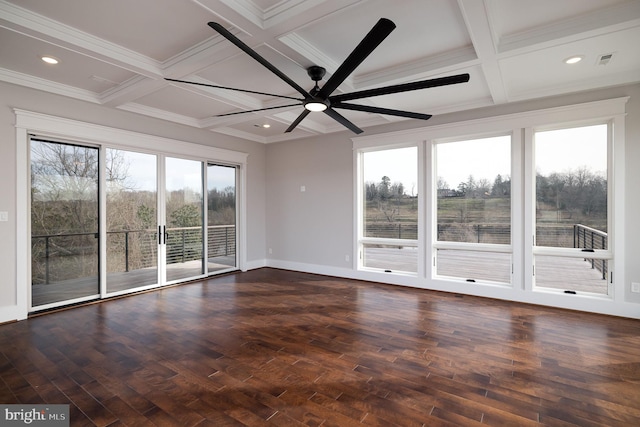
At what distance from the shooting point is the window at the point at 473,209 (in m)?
4.61

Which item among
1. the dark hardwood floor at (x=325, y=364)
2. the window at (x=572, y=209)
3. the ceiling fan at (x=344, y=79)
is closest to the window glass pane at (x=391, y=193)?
the dark hardwood floor at (x=325, y=364)

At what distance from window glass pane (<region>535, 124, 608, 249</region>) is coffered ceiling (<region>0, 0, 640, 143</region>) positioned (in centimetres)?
63

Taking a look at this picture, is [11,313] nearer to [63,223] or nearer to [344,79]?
[63,223]

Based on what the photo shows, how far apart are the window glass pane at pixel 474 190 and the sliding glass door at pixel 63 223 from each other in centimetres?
523

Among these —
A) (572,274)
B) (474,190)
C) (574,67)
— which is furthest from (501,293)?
(574,67)

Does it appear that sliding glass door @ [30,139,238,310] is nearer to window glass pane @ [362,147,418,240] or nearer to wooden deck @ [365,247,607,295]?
window glass pane @ [362,147,418,240]

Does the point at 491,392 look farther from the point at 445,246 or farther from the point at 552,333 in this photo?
the point at 445,246

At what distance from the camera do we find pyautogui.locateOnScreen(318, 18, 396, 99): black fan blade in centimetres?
187

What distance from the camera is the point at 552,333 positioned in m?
3.28

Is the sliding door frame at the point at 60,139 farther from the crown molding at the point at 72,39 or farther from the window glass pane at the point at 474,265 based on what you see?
the window glass pane at the point at 474,265

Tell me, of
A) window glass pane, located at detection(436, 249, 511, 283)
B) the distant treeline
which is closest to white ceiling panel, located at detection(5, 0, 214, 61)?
the distant treeline

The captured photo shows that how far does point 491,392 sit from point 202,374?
218 centimetres

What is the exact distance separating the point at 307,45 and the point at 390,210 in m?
3.31

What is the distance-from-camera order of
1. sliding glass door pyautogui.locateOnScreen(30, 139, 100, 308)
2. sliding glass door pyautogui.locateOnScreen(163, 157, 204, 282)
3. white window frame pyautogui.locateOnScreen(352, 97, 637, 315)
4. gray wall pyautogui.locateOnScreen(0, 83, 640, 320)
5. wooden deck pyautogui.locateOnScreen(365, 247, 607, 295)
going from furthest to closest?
sliding glass door pyautogui.locateOnScreen(163, 157, 204, 282), wooden deck pyautogui.locateOnScreen(365, 247, 607, 295), sliding glass door pyautogui.locateOnScreen(30, 139, 100, 308), white window frame pyautogui.locateOnScreen(352, 97, 637, 315), gray wall pyautogui.locateOnScreen(0, 83, 640, 320)
